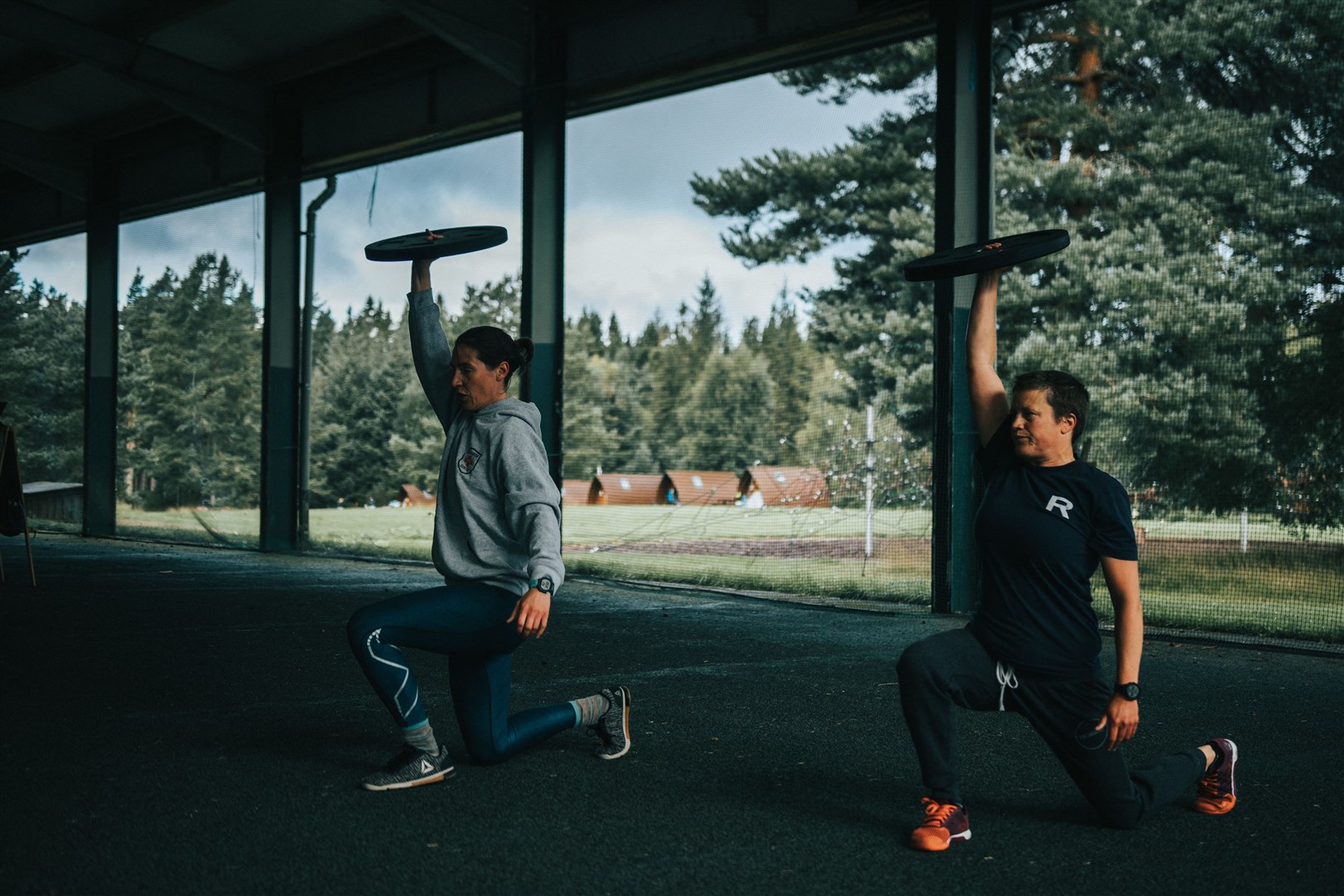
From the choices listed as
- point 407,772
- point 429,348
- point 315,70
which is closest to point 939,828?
point 407,772

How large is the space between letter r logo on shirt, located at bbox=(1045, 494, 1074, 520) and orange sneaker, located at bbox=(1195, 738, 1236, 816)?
100 centimetres

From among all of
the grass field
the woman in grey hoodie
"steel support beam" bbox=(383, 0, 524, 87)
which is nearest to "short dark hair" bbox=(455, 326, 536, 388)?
the woman in grey hoodie

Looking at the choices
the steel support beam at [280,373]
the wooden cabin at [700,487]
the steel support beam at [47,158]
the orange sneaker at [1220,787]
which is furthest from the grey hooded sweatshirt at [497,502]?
the steel support beam at [47,158]

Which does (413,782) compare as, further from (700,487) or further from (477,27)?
(700,487)

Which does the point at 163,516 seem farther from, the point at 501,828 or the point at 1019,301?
the point at 501,828

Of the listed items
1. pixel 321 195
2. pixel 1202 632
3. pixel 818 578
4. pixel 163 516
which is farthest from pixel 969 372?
Result: pixel 163 516

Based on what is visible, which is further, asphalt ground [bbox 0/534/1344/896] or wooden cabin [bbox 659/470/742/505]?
wooden cabin [bbox 659/470/742/505]

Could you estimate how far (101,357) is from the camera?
1655cm

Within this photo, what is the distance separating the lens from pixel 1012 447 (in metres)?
3.31

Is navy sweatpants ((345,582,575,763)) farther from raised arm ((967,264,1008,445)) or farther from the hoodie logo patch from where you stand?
raised arm ((967,264,1008,445))

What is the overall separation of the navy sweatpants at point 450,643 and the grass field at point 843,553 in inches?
222

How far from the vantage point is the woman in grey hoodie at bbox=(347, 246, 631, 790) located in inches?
136

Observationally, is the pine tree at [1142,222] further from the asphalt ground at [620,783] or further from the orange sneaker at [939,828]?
the orange sneaker at [939,828]

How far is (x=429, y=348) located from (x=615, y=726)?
147 centimetres
